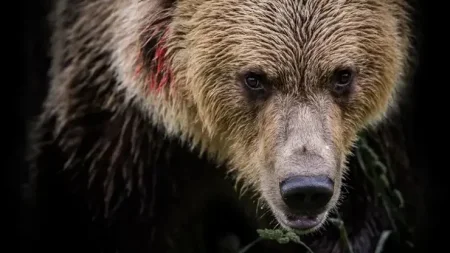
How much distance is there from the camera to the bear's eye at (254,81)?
17.5ft

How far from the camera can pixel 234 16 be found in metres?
5.39

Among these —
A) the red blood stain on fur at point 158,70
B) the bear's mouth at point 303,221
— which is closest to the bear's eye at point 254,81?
the red blood stain on fur at point 158,70

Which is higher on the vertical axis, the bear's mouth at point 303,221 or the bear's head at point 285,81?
the bear's head at point 285,81

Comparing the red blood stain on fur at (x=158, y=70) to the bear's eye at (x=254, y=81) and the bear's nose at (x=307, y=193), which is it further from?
the bear's nose at (x=307, y=193)

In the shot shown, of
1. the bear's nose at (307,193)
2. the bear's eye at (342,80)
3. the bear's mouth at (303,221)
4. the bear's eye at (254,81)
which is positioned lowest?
the bear's mouth at (303,221)

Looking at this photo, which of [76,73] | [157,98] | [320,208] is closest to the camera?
[320,208]

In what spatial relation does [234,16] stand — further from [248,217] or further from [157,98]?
[248,217]

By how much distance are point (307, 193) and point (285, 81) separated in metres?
0.56

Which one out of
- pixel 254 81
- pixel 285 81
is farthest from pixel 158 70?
pixel 285 81

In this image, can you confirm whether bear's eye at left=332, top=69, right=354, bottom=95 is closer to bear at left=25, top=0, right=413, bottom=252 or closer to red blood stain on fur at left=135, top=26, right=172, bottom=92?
bear at left=25, top=0, right=413, bottom=252

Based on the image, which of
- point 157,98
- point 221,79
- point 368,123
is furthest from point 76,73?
point 368,123

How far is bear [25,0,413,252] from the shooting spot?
5.28 m

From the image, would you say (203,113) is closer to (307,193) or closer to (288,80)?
(288,80)

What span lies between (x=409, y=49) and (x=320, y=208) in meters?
1.12
